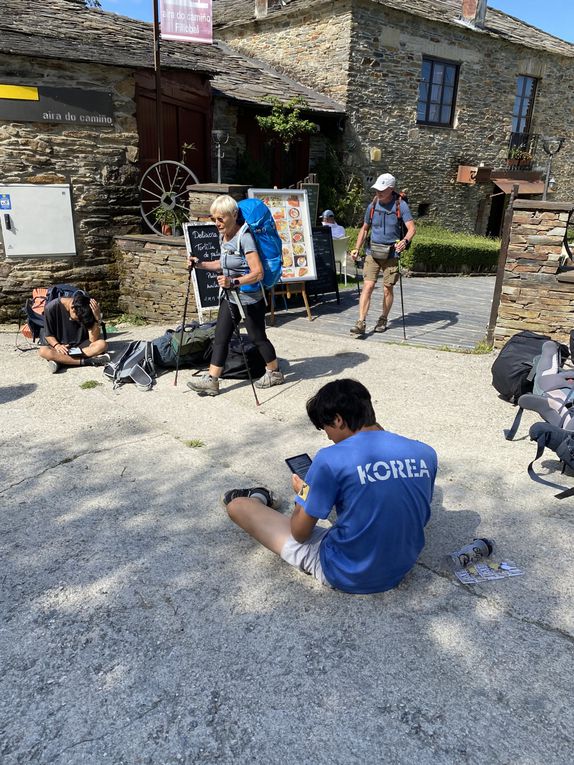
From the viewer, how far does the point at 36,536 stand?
3.29 meters

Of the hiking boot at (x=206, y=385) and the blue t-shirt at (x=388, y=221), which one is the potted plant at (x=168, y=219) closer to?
the blue t-shirt at (x=388, y=221)

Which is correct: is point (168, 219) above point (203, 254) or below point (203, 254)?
above

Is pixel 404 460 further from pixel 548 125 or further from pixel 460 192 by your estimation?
pixel 548 125

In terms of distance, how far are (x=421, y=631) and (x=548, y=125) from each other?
20.9 meters

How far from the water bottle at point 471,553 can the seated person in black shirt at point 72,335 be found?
444cm

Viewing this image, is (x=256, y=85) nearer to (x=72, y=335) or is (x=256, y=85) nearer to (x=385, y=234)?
(x=385, y=234)

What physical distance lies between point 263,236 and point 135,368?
1.85m

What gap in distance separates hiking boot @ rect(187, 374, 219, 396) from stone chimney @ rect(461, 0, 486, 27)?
1632 centimetres

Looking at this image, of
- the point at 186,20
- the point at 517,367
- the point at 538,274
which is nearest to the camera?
the point at 517,367

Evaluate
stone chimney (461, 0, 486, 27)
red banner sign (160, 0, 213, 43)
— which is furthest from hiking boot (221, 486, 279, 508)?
stone chimney (461, 0, 486, 27)

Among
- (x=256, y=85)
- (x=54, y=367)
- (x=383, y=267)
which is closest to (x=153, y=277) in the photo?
(x=54, y=367)

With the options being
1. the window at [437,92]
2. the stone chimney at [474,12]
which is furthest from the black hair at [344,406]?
the stone chimney at [474,12]

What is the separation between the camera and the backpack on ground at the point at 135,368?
5770 mm

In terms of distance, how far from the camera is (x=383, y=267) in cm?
722
